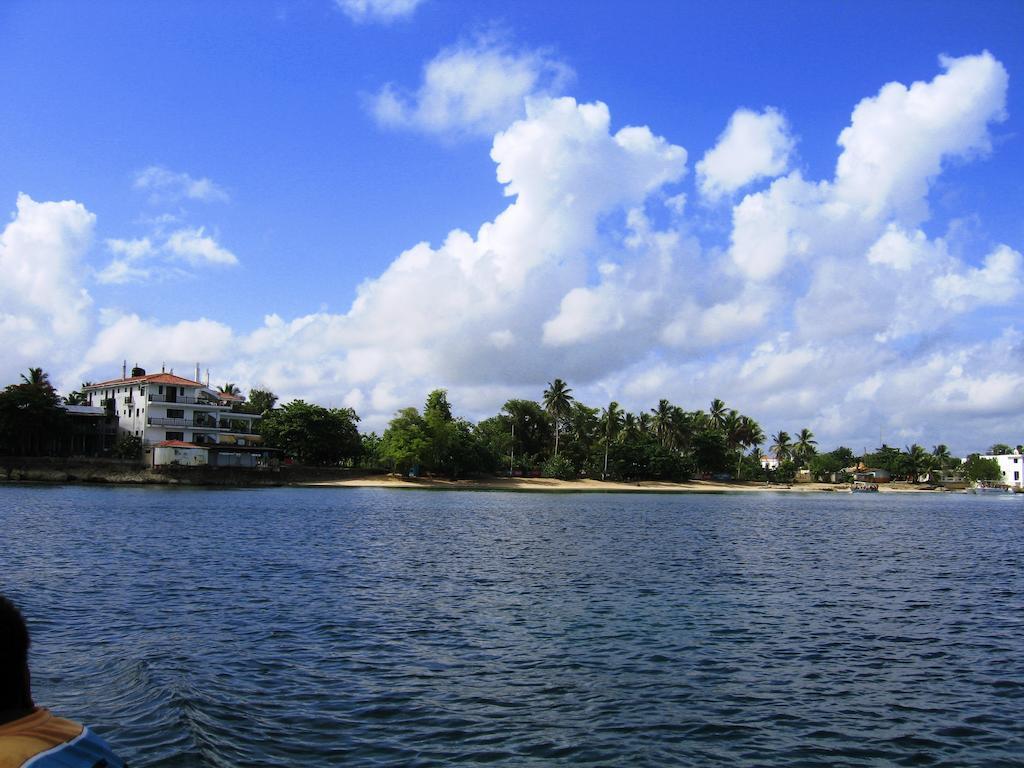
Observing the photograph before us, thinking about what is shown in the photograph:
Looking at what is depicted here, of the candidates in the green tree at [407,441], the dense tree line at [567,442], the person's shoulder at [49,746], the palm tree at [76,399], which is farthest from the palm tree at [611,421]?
the person's shoulder at [49,746]

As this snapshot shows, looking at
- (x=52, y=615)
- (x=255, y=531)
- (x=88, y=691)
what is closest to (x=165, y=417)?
(x=255, y=531)

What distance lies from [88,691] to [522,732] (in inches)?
339

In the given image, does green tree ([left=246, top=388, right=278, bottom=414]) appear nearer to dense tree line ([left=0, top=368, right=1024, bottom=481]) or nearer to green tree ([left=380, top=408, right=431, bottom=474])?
dense tree line ([left=0, top=368, right=1024, bottom=481])

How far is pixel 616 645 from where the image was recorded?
19.0 metres

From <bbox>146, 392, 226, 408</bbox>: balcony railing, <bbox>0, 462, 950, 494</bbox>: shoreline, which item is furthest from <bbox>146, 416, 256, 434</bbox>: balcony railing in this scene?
<bbox>0, 462, 950, 494</bbox>: shoreline

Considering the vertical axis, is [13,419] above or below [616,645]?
above

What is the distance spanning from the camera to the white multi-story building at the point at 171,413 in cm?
11312

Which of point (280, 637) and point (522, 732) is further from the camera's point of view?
point (280, 637)

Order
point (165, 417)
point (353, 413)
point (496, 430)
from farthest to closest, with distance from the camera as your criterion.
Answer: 1. point (496, 430)
2. point (353, 413)
3. point (165, 417)

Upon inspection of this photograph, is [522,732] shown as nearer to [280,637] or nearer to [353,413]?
[280,637]

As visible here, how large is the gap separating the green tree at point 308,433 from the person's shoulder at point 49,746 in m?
121

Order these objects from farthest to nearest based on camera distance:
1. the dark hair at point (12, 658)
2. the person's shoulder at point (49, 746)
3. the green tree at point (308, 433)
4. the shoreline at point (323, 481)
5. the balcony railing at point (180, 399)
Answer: the green tree at point (308, 433)
the balcony railing at point (180, 399)
the shoreline at point (323, 481)
the dark hair at point (12, 658)
the person's shoulder at point (49, 746)

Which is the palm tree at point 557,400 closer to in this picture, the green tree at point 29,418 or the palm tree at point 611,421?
the palm tree at point 611,421

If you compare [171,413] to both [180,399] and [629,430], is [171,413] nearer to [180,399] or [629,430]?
[180,399]
